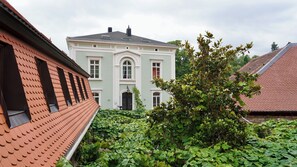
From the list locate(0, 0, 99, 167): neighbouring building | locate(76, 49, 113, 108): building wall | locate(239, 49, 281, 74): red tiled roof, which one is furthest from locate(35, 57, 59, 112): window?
locate(76, 49, 113, 108): building wall

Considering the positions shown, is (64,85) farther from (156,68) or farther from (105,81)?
(156,68)

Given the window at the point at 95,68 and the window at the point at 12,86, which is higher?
the window at the point at 95,68

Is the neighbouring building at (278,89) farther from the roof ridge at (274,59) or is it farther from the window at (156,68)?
the window at (156,68)

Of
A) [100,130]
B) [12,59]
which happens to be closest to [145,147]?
[12,59]

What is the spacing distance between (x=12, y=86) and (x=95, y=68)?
2359 centimetres

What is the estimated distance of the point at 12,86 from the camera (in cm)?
318

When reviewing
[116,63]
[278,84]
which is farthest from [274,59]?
[116,63]

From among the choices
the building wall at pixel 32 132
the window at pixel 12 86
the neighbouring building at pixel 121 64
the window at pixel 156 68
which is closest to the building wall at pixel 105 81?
the neighbouring building at pixel 121 64

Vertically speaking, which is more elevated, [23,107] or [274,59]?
[274,59]

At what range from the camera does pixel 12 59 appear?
313 centimetres

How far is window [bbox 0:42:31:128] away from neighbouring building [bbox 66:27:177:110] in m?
22.4

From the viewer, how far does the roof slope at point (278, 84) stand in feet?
39.6

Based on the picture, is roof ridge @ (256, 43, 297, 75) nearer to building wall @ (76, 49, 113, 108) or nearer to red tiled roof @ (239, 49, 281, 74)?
red tiled roof @ (239, 49, 281, 74)

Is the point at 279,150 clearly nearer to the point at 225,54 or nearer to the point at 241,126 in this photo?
the point at 241,126
